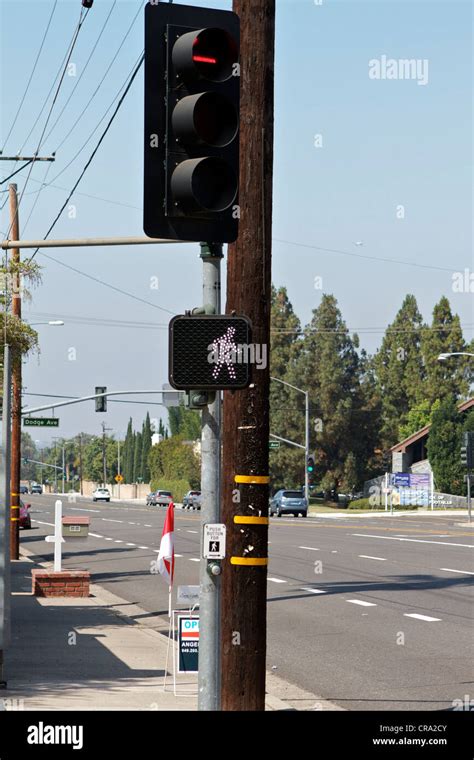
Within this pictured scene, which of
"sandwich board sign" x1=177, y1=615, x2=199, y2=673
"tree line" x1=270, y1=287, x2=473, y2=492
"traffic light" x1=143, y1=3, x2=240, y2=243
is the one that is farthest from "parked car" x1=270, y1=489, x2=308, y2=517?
"traffic light" x1=143, y1=3, x2=240, y2=243

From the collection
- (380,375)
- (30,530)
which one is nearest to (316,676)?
(30,530)

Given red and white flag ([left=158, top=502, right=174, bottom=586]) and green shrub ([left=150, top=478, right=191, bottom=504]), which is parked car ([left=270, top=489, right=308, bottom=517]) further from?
red and white flag ([left=158, top=502, right=174, bottom=586])

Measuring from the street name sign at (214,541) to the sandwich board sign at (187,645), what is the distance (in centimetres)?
500

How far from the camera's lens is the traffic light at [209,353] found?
708 centimetres

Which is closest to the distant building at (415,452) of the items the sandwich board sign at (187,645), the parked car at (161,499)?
the parked car at (161,499)

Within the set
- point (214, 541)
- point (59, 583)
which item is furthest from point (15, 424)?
point (214, 541)

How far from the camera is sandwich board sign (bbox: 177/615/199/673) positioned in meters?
12.2

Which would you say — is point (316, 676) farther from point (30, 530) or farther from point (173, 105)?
point (30, 530)

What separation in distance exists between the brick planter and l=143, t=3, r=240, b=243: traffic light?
1627 centimetres

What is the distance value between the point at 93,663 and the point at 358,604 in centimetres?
751

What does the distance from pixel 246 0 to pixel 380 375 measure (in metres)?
113

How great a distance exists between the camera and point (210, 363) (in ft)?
23.3

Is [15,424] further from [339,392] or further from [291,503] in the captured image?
[339,392]
